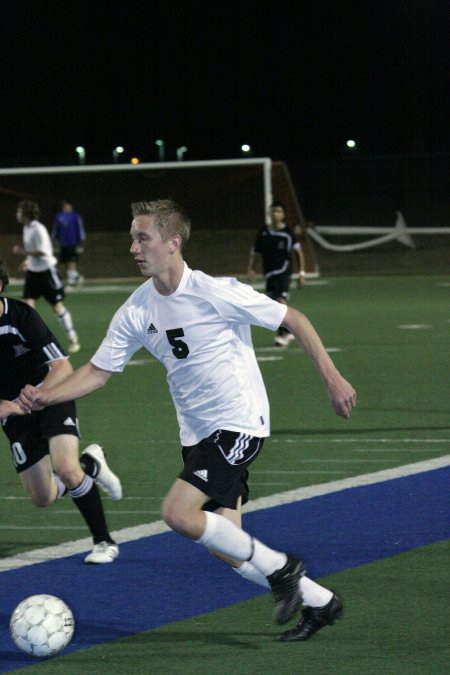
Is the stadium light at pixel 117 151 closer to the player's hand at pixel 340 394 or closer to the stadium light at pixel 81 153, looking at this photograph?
the stadium light at pixel 81 153

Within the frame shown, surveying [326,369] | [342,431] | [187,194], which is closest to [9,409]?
[326,369]

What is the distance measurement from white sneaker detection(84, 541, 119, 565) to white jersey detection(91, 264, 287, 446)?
149cm

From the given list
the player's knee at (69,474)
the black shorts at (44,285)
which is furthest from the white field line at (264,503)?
the black shorts at (44,285)

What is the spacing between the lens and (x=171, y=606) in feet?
21.4

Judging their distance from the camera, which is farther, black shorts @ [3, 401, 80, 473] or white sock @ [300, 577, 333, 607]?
black shorts @ [3, 401, 80, 473]

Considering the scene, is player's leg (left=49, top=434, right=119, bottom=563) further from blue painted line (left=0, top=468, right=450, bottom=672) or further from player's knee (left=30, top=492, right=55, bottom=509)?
player's knee (left=30, top=492, right=55, bottom=509)

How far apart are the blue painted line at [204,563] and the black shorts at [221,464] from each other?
2.39 feet

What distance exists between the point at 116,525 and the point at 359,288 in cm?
2487

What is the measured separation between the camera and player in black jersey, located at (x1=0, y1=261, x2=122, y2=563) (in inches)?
289

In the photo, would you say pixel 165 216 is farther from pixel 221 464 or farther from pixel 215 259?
pixel 215 259

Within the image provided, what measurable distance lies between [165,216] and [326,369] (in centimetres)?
97

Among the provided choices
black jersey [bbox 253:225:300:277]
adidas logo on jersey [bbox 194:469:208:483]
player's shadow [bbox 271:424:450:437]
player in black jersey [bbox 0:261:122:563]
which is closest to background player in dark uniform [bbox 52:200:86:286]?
black jersey [bbox 253:225:300:277]

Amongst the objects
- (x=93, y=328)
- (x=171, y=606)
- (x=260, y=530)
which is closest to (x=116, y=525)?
(x=260, y=530)

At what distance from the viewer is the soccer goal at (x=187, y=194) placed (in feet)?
120
